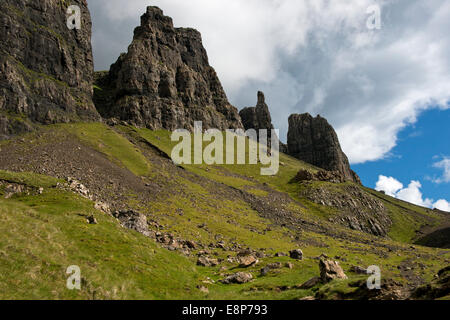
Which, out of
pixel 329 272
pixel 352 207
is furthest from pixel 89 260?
pixel 352 207

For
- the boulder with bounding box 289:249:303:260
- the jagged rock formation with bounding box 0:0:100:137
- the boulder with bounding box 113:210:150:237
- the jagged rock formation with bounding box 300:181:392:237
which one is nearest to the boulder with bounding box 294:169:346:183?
the jagged rock formation with bounding box 300:181:392:237

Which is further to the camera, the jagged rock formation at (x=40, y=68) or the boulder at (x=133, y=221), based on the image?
the jagged rock formation at (x=40, y=68)

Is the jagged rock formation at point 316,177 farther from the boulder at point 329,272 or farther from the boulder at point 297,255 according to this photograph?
the boulder at point 329,272

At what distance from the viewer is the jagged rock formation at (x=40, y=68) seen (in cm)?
10719

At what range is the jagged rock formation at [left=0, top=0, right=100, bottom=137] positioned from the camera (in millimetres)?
107188

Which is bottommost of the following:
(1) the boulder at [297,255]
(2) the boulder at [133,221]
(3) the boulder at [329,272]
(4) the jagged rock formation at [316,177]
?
(1) the boulder at [297,255]

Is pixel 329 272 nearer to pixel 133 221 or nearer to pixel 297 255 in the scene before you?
pixel 297 255

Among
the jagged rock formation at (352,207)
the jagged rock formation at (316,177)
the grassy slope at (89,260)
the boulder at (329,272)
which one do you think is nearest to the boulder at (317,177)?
the jagged rock formation at (316,177)

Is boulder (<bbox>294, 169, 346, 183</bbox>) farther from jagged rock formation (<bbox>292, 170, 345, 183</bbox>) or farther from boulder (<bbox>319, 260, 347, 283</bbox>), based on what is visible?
boulder (<bbox>319, 260, 347, 283</bbox>)

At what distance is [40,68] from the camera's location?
133250 mm

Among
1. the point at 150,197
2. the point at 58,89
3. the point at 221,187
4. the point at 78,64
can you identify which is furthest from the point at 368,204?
the point at 78,64

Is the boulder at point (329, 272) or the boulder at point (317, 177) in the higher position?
the boulder at point (317, 177)

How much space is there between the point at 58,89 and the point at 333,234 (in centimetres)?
14647
